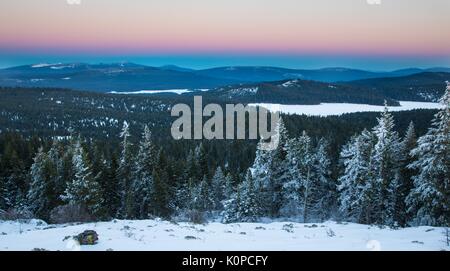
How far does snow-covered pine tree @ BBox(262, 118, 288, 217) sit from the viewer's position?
37906mm

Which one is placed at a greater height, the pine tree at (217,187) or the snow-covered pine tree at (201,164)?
the snow-covered pine tree at (201,164)

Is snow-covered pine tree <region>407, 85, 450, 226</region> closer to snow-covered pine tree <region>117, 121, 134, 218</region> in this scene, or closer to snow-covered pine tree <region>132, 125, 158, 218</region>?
snow-covered pine tree <region>132, 125, 158, 218</region>

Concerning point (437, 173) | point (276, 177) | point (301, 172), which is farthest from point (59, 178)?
point (437, 173)

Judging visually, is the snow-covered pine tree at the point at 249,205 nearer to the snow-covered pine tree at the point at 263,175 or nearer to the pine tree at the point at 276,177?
the snow-covered pine tree at the point at 263,175

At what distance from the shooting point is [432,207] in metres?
25.7

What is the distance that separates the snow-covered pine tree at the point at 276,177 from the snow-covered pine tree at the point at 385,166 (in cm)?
894

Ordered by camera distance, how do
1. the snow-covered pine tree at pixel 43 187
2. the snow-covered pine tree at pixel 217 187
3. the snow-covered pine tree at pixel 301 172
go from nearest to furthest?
the snow-covered pine tree at pixel 301 172, the snow-covered pine tree at pixel 43 187, the snow-covered pine tree at pixel 217 187

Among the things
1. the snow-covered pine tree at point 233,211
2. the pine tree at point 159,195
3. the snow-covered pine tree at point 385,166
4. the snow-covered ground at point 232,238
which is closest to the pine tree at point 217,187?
the pine tree at point 159,195

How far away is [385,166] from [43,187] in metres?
33.2

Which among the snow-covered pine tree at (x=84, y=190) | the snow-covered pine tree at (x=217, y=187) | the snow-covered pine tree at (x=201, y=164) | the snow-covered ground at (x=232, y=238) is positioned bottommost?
the snow-covered pine tree at (x=217, y=187)

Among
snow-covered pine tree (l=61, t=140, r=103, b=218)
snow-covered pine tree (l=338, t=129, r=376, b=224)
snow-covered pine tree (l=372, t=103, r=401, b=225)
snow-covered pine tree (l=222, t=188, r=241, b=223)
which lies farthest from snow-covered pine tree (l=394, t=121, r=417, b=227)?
snow-covered pine tree (l=61, t=140, r=103, b=218)

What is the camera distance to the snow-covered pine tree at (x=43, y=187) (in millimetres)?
39344
